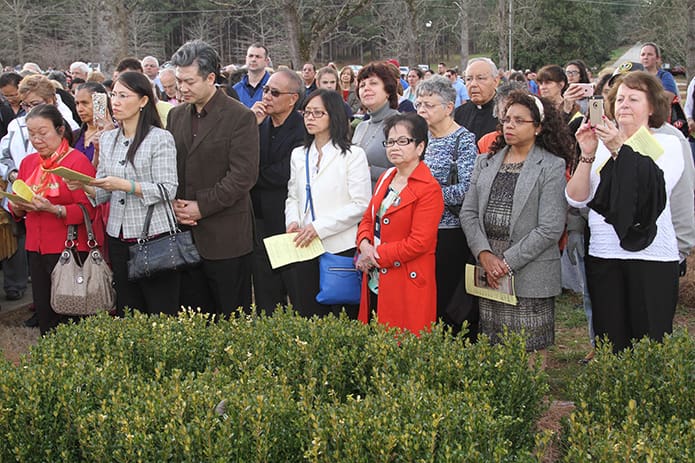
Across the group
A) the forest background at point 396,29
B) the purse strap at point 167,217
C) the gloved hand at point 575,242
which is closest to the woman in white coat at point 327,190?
the purse strap at point 167,217

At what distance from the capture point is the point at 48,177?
6.02 m

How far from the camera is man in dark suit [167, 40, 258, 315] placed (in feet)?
17.2

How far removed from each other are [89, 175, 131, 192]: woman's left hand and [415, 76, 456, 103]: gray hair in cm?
217

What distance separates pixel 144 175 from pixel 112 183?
25 centimetres

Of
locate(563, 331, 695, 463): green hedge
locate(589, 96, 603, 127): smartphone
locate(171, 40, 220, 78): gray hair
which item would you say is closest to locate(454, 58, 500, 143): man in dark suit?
locate(589, 96, 603, 127): smartphone

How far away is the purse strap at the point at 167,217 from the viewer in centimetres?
514

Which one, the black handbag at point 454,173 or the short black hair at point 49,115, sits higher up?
the short black hair at point 49,115

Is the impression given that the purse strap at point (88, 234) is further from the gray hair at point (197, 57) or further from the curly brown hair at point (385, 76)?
the curly brown hair at point (385, 76)

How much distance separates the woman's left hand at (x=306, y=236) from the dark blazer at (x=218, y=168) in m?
0.42

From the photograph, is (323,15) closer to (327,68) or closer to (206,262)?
(327,68)

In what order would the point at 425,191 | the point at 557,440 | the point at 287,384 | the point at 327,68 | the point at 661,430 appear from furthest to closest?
→ the point at 327,68 → the point at 425,191 → the point at 287,384 → the point at 557,440 → the point at 661,430

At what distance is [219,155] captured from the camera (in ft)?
17.4

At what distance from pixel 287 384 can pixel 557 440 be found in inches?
44.9

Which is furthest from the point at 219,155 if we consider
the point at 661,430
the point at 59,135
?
the point at 661,430
